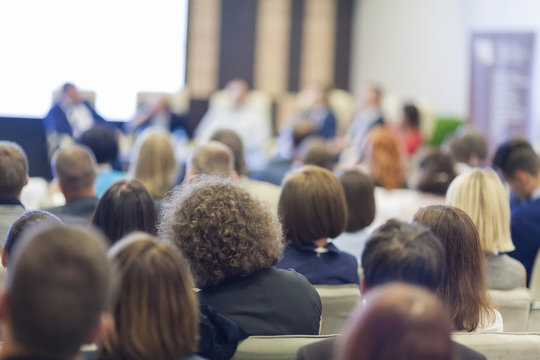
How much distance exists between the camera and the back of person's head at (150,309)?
132 centimetres

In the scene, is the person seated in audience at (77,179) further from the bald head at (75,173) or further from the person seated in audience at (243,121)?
the person seated in audience at (243,121)

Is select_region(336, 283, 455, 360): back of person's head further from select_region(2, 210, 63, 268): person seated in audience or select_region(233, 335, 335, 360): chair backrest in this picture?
select_region(2, 210, 63, 268): person seated in audience

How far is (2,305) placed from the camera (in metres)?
1.11

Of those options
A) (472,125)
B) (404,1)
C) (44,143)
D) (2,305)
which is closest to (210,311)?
(2,305)

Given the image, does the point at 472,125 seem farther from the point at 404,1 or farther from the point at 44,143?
the point at 44,143

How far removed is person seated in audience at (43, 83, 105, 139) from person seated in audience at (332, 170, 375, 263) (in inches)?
197

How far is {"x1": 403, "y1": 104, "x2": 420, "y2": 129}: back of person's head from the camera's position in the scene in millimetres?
7605

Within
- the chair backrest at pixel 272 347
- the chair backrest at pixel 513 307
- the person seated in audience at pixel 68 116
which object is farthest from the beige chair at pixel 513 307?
the person seated in audience at pixel 68 116

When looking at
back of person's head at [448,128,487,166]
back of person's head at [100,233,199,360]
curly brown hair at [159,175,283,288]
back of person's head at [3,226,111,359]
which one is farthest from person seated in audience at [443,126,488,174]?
back of person's head at [3,226,111,359]

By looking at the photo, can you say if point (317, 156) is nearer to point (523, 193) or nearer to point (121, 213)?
point (523, 193)

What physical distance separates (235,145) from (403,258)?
287 cm

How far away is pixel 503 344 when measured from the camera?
1705 mm

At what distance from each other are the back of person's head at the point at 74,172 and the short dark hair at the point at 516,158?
7.56ft

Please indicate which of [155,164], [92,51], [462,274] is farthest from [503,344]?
[92,51]
